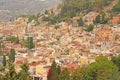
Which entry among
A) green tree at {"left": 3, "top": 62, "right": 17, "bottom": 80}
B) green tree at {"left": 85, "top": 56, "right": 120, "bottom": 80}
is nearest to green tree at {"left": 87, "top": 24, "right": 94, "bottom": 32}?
green tree at {"left": 85, "top": 56, "right": 120, "bottom": 80}

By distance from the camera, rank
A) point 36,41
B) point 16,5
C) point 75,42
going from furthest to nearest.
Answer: point 16,5 → point 36,41 → point 75,42

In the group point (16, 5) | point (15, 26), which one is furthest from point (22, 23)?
point (16, 5)

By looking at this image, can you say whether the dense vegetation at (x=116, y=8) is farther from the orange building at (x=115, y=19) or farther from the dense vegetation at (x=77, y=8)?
the dense vegetation at (x=77, y=8)

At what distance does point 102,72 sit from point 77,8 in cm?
4639

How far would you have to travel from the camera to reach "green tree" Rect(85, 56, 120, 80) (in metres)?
28.0

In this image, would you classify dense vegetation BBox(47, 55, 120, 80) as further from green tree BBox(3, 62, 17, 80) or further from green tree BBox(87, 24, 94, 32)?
green tree BBox(87, 24, 94, 32)

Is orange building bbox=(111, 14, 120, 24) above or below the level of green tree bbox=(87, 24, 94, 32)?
above

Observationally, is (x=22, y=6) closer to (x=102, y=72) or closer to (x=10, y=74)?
(x=102, y=72)

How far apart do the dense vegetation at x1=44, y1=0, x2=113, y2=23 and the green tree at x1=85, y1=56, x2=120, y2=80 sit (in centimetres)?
4083

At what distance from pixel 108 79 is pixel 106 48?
1932 cm

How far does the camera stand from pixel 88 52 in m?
45.0

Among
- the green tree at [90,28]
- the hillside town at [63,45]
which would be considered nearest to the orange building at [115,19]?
the hillside town at [63,45]

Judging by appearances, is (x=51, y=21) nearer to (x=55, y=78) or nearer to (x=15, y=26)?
(x=15, y=26)

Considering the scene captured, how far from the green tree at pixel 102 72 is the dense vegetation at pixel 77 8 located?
40.8 metres
